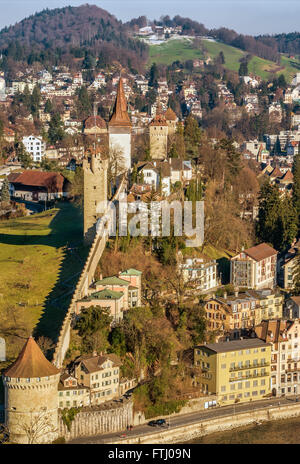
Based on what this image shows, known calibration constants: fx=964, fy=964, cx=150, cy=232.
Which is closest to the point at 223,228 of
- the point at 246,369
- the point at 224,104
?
the point at 246,369

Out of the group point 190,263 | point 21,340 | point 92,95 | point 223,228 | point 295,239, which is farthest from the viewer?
point 92,95

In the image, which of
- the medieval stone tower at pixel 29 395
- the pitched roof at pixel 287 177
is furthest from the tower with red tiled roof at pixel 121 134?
the pitched roof at pixel 287 177

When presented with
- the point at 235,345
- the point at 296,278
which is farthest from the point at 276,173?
the point at 235,345

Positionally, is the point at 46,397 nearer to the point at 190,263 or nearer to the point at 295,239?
the point at 190,263

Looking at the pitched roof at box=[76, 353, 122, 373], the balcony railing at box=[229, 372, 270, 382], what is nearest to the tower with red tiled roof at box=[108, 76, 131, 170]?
the balcony railing at box=[229, 372, 270, 382]

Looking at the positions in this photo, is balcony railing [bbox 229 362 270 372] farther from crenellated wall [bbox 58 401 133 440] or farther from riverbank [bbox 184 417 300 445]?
crenellated wall [bbox 58 401 133 440]

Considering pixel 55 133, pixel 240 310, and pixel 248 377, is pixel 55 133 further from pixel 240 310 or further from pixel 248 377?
pixel 248 377
